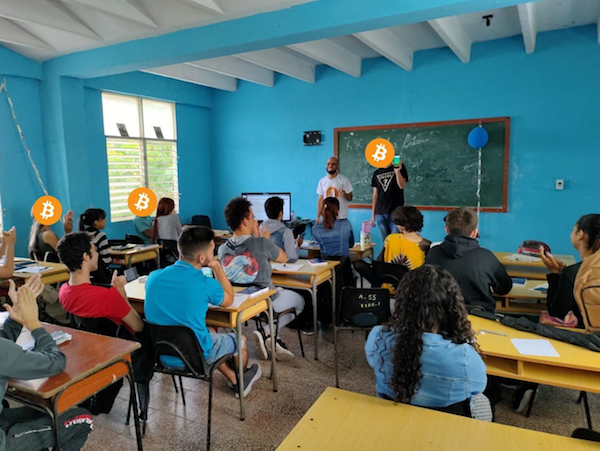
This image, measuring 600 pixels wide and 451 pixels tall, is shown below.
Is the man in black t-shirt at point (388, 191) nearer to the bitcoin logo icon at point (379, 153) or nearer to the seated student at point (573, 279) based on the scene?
the bitcoin logo icon at point (379, 153)

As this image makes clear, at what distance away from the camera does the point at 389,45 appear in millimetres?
5191

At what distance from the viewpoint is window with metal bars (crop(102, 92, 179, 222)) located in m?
6.15

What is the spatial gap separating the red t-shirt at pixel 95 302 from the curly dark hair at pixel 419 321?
160 cm

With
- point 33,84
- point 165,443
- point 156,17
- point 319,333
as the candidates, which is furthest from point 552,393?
point 33,84

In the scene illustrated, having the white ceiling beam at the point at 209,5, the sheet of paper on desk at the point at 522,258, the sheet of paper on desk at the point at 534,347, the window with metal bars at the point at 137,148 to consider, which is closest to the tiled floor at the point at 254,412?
the sheet of paper on desk at the point at 534,347

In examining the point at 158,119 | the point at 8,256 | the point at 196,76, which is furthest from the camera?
the point at 158,119

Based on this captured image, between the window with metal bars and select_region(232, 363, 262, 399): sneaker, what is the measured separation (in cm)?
408

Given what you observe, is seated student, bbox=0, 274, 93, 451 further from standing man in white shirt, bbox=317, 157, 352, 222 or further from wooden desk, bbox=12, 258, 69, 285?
standing man in white shirt, bbox=317, 157, 352, 222

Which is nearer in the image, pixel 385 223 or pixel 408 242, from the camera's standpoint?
pixel 408 242

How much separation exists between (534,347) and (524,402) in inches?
35.9

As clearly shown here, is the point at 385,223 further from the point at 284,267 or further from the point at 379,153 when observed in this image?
the point at 284,267

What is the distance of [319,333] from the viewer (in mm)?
4078

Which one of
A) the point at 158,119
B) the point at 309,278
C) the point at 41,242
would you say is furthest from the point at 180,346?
the point at 158,119

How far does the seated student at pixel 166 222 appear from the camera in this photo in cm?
544
